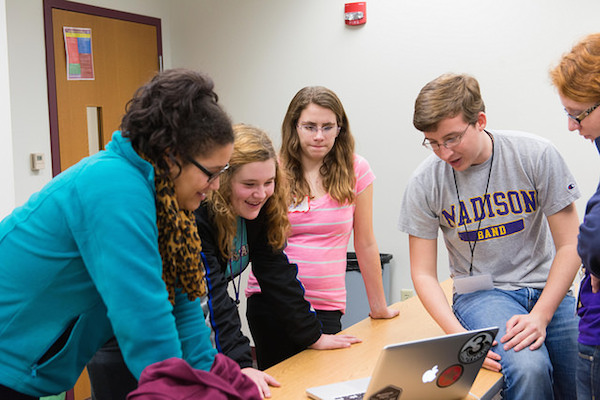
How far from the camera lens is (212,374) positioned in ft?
3.45

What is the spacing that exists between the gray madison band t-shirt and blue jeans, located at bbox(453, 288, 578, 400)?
8cm

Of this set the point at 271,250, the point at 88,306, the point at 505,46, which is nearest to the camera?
the point at 88,306

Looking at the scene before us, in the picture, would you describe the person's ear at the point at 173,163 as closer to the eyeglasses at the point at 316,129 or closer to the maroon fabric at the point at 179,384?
the maroon fabric at the point at 179,384

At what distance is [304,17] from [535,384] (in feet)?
9.41

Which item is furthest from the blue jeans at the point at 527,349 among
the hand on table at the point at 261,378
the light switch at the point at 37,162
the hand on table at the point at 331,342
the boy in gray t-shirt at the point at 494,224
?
the light switch at the point at 37,162

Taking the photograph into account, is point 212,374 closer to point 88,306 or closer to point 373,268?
point 88,306

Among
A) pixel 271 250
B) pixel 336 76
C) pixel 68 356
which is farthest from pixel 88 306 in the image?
pixel 336 76

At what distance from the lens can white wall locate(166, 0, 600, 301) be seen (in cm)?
314

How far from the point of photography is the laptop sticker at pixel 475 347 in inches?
55.3

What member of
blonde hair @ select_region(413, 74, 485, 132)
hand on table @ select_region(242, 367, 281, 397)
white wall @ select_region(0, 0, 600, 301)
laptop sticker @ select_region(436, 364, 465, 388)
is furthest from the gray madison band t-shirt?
white wall @ select_region(0, 0, 600, 301)

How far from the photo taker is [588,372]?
144cm

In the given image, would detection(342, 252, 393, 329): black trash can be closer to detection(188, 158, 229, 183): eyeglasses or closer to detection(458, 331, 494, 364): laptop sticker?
detection(458, 331, 494, 364): laptop sticker

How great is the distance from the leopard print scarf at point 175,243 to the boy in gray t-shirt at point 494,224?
82 centimetres

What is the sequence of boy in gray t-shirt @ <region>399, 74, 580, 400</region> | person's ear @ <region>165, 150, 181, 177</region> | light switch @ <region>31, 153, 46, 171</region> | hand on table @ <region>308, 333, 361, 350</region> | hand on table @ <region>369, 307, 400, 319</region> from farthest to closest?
light switch @ <region>31, 153, 46, 171</region>
hand on table @ <region>369, 307, 400, 319</region>
hand on table @ <region>308, 333, 361, 350</region>
boy in gray t-shirt @ <region>399, 74, 580, 400</region>
person's ear @ <region>165, 150, 181, 177</region>
